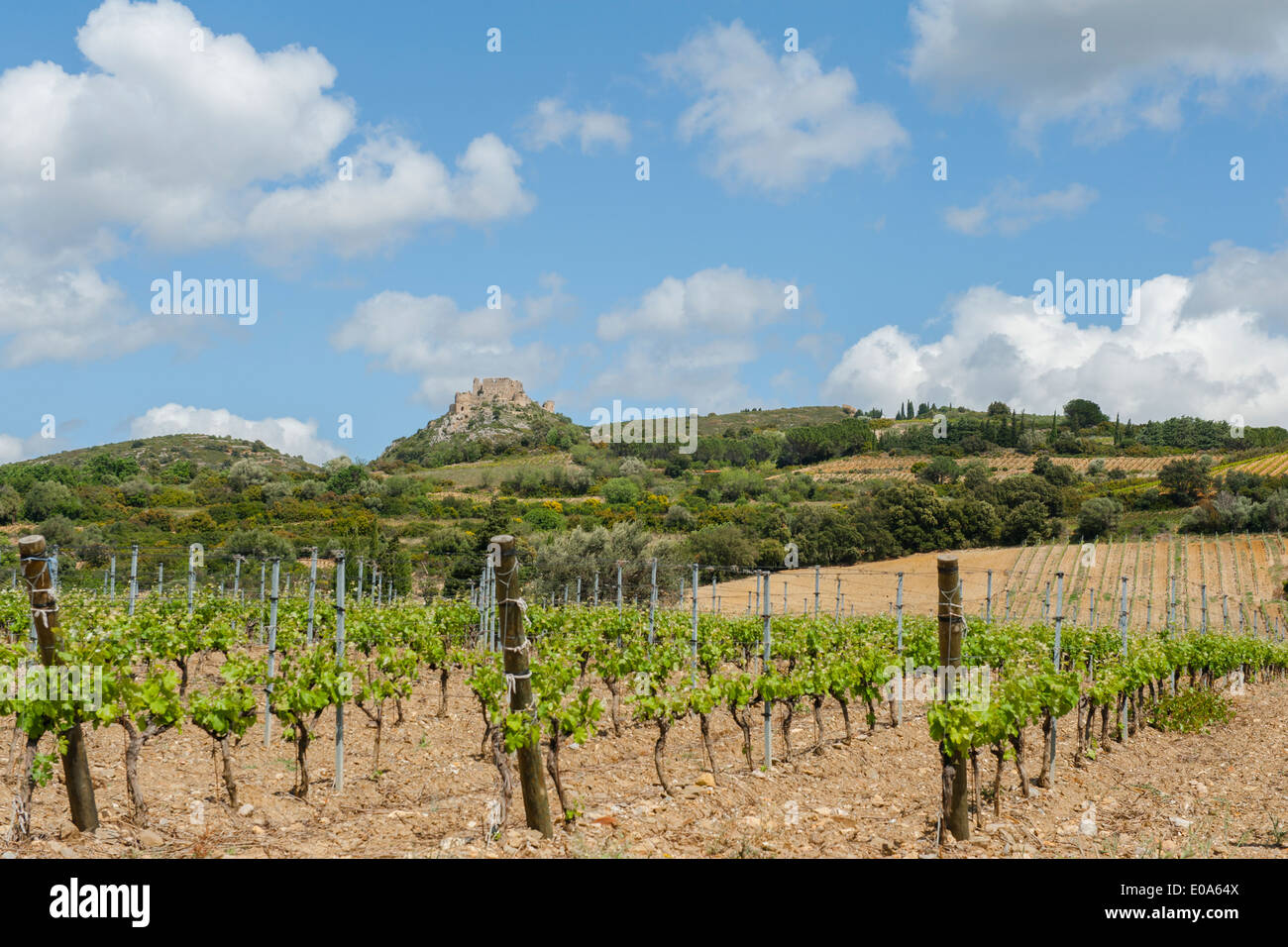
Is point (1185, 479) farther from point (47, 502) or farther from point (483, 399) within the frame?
point (483, 399)

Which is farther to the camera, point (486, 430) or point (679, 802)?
point (486, 430)

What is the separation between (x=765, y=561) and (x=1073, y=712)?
35.9 metres

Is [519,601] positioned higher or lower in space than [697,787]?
higher

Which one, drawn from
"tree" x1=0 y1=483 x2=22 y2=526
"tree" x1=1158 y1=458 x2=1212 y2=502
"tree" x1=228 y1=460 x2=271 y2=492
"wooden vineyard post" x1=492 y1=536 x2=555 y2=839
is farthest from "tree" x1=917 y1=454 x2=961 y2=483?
"wooden vineyard post" x1=492 y1=536 x2=555 y2=839

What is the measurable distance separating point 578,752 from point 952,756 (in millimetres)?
5870

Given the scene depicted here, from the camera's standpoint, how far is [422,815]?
7.58 m

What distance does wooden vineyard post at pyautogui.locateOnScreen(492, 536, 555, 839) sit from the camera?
6.31m

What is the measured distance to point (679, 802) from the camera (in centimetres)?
814

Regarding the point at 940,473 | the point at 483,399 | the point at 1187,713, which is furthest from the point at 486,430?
the point at 1187,713

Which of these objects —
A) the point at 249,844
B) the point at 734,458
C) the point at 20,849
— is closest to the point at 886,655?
the point at 249,844

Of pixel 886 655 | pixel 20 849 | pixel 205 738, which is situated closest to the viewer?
pixel 20 849

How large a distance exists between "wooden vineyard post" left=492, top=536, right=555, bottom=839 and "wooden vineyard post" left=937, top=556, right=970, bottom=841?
10.1 feet

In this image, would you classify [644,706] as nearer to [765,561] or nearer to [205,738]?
[205,738]

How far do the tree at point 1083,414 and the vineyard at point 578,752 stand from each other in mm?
111586
